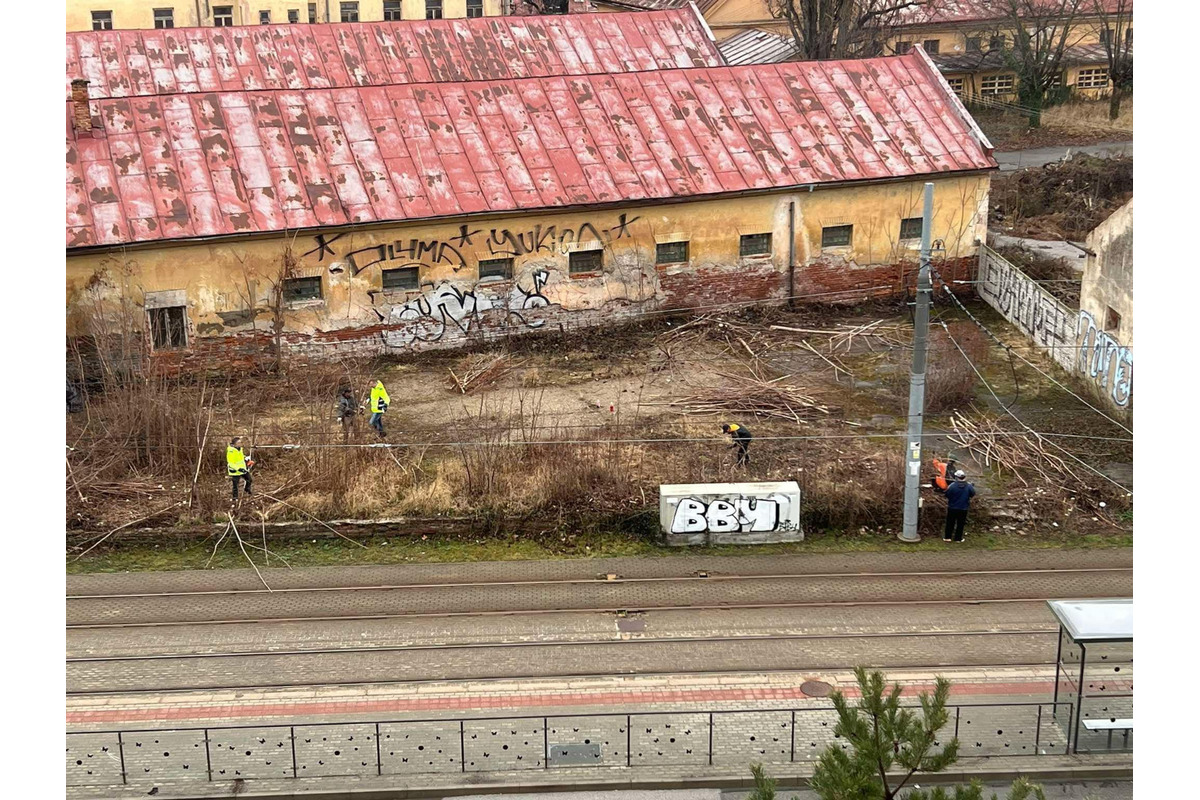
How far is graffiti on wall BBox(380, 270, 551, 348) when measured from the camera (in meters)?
29.2

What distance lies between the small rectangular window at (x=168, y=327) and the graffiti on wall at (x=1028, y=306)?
18992 millimetres

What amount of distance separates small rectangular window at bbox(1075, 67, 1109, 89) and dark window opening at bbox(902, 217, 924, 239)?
90.3 feet

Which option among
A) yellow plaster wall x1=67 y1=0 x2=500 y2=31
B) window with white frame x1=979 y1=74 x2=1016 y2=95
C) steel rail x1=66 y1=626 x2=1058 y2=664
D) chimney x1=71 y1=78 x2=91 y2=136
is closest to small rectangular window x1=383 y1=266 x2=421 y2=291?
chimney x1=71 y1=78 x2=91 y2=136

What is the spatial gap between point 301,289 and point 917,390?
14166 mm

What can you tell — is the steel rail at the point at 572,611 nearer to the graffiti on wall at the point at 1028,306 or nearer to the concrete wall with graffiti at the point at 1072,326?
the concrete wall with graffiti at the point at 1072,326

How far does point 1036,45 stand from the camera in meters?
54.8

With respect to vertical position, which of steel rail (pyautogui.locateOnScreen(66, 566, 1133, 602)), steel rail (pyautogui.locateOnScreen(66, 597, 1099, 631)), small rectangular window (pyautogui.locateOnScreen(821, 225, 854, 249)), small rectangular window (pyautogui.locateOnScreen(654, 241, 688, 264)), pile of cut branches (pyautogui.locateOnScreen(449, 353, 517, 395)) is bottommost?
steel rail (pyautogui.locateOnScreen(66, 597, 1099, 631))

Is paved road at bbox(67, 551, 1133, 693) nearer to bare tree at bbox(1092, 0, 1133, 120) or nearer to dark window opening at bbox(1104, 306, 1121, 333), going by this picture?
dark window opening at bbox(1104, 306, 1121, 333)

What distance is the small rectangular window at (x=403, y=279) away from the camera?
2914 cm

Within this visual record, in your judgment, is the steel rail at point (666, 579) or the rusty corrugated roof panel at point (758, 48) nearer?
the steel rail at point (666, 579)

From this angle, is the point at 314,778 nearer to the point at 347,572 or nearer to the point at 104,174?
the point at 347,572

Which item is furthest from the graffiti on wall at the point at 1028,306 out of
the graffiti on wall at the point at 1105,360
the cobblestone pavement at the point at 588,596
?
the cobblestone pavement at the point at 588,596

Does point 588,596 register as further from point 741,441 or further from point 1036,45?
point 1036,45

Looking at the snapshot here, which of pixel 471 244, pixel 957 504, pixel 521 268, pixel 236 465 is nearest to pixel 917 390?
pixel 957 504
